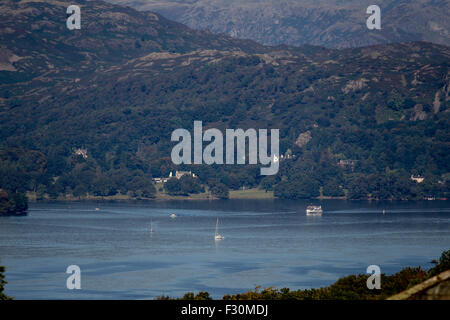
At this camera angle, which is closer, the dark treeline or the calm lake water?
the dark treeline

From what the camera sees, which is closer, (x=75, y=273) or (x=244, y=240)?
(x=75, y=273)

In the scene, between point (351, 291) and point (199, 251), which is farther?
point (199, 251)

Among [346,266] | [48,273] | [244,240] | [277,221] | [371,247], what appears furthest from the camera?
[277,221]

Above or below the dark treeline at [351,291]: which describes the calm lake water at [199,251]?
below

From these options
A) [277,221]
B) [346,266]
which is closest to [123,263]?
[346,266]

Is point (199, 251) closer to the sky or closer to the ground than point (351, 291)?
closer to the ground

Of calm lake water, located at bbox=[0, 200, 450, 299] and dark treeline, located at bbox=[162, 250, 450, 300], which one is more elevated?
dark treeline, located at bbox=[162, 250, 450, 300]

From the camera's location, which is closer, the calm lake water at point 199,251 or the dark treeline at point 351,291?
the dark treeline at point 351,291
